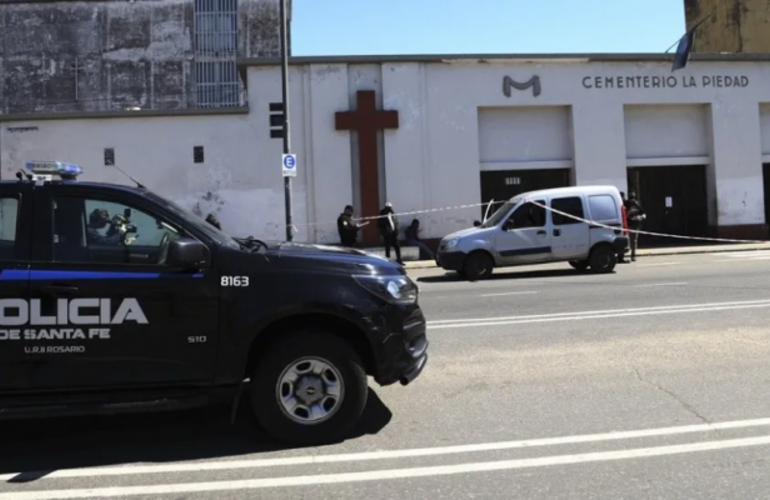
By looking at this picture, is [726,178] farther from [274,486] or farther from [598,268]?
[274,486]

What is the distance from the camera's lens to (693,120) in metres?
24.4

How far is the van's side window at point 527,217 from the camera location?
1567 cm

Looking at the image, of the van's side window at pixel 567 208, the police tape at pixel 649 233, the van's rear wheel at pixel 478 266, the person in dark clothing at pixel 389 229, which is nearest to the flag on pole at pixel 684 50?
the police tape at pixel 649 233

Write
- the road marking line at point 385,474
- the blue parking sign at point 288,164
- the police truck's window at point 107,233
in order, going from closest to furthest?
the road marking line at point 385,474 < the police truck's window at point 107,233 < the blue parking sign at point 288,164

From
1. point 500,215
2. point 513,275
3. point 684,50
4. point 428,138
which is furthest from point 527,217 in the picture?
point 684,50

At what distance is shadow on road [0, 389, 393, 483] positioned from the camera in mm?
4680

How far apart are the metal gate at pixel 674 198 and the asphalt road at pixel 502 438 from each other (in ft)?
56.9

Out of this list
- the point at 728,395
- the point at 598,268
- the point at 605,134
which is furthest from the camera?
the point at 605,134

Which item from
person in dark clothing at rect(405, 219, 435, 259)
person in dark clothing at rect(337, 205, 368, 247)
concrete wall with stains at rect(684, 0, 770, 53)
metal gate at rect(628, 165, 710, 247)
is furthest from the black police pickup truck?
concrete wall with stains at rect(684, 0, 770, 53)

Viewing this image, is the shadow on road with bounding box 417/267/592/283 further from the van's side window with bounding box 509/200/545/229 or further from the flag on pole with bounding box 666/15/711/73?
the flag on pole with bounding box 666/15/711/73

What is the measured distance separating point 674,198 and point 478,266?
12.8m

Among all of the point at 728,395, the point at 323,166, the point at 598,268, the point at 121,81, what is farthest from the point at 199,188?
the point at 121,81

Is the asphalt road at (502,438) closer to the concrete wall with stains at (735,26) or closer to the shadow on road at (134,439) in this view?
the shadow on road at (134,439)

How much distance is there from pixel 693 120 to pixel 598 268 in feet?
38.2
